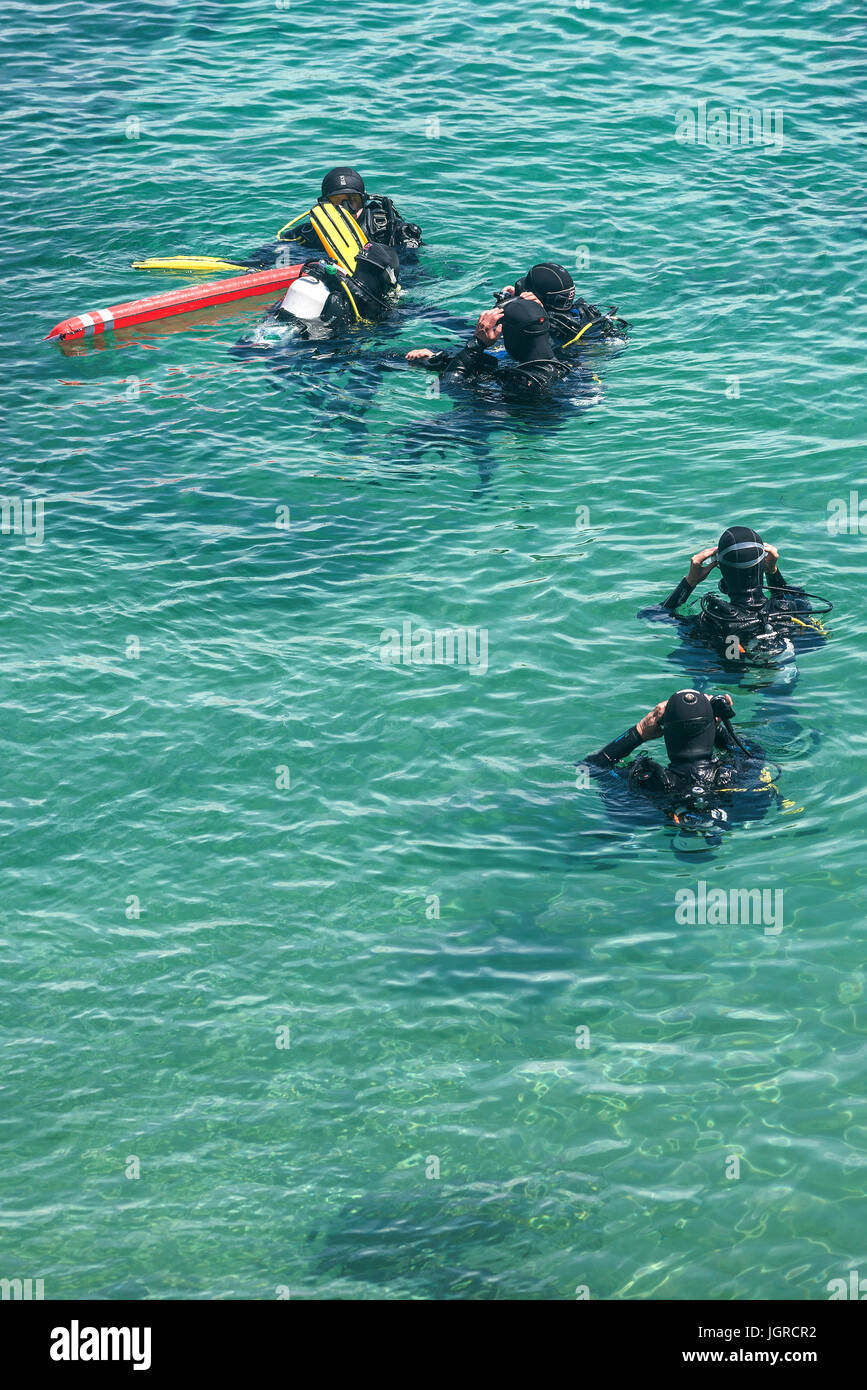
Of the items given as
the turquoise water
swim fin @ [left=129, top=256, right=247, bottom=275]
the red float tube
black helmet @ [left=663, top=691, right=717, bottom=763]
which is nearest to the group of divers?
black helmet @ [left=663, top=691, right=717, bottom=763]

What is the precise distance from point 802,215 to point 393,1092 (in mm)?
14272

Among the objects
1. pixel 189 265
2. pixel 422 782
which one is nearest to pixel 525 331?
pixel 189 265

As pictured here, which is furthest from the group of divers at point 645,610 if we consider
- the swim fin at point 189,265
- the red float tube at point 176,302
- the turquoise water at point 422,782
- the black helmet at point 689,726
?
the red float tube at point 176,302

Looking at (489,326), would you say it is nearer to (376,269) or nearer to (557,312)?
(557,312)

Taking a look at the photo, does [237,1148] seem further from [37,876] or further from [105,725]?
[105,725]

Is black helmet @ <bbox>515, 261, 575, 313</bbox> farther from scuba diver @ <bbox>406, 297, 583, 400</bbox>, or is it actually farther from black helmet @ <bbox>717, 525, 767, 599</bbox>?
black helmet @ <bbox>717, 525, 767, 599</bbox>

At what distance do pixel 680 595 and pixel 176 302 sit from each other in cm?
841

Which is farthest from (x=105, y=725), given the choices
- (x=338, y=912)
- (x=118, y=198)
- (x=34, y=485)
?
(x=118, y=198)

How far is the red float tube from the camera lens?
16234mm

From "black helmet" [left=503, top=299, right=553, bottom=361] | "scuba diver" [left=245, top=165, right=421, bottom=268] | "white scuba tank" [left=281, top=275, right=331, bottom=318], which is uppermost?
"scuba diver" [left=245, top=165, right=421, bottom=268]

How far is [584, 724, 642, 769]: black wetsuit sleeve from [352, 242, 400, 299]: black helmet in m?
8.06

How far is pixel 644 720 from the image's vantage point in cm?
977

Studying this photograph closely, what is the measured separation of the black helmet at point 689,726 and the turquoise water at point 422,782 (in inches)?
27.8

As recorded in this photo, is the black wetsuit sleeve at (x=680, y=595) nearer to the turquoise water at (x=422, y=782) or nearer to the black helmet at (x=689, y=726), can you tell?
the turquoise water at (x=422, y=782)
